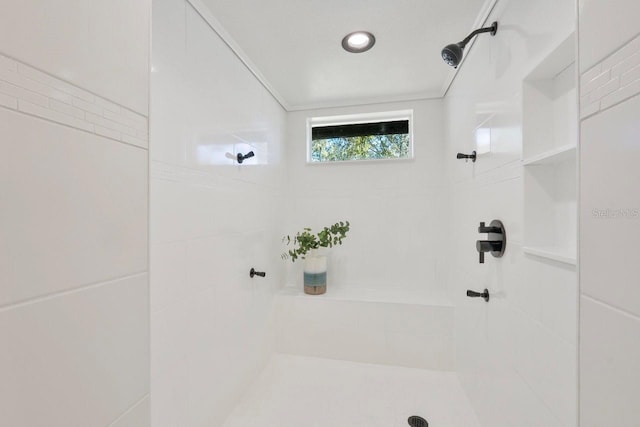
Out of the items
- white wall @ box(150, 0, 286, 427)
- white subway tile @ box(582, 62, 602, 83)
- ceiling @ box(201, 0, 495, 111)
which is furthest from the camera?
ceiling @ box(201, 0, 495, 111)

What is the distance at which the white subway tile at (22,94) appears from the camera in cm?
38

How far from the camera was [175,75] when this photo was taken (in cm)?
116

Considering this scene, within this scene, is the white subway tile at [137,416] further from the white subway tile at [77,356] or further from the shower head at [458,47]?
the shower head at [458,47]

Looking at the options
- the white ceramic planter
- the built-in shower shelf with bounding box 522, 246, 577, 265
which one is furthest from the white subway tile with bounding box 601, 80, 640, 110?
the white ceramic planter

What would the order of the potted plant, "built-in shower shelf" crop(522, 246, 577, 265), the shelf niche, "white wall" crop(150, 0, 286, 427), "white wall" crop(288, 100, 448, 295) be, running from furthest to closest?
"white wall" crop(288, 100, 448, 295) → the potted plant → "white wall" crop(150, 0, 286, 427) → the shelf niche → "built-in shower shelf" crop(522, 246, 577, 265)

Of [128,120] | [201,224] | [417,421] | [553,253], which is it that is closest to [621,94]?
[553,253]

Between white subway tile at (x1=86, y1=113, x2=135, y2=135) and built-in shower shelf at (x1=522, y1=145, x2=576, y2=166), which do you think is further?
built-in shower shelf at (x1=522, y1=145, x2=576, y2=166)

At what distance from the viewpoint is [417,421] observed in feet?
5.09

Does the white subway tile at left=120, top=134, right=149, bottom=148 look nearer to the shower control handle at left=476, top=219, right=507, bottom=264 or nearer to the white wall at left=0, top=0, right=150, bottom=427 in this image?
the white wall at left=0, top=0, right=150, bottom=427

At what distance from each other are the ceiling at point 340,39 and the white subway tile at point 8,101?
1210 millimetres

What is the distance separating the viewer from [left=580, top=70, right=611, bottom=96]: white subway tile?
47 cm

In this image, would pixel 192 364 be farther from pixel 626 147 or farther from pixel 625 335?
pixel 626 147

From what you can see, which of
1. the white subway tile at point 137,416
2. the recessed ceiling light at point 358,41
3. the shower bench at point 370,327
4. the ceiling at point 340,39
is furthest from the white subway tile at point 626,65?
the shower bench at point 370,327

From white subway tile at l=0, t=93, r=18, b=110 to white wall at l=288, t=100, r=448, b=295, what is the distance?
2180mm
